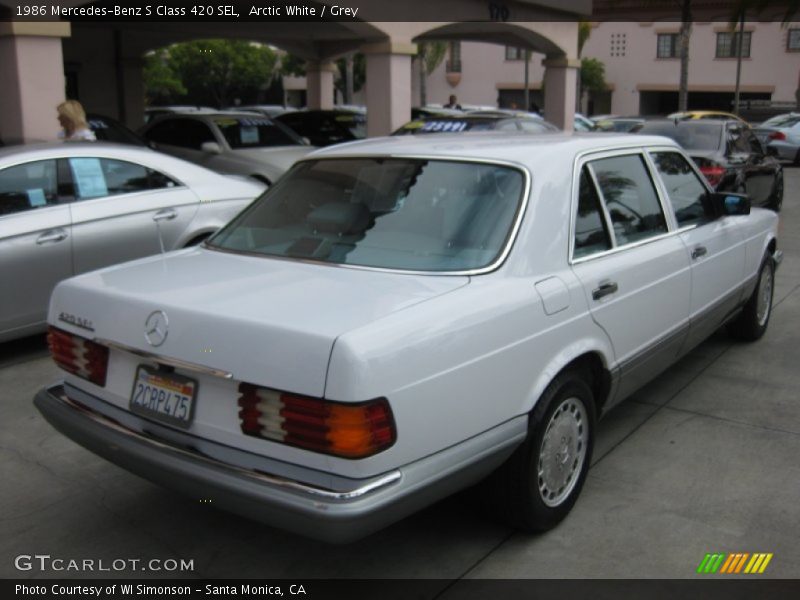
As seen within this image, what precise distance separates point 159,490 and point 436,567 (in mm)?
1462

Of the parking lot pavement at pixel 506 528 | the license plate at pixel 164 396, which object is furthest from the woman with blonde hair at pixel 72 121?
the license plate at pixel 164 396

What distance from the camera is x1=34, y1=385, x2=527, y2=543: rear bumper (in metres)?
2.69

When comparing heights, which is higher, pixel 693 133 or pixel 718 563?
pixel 693 133

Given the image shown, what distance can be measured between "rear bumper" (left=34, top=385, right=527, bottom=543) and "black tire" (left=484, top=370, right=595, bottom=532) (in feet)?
0.58

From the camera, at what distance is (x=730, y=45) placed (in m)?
42.0

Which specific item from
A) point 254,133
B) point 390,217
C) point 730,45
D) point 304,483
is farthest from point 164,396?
point 730,45

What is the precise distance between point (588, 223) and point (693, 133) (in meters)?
8.09

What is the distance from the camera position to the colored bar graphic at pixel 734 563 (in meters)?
3.33

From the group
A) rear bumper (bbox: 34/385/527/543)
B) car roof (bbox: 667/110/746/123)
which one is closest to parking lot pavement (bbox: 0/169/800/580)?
rear bumper (bbox: 34/385/527/543)

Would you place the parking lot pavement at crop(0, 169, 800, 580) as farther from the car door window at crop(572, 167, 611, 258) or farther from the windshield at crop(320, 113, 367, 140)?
the windshield at crop(320, 113, 367, 140)

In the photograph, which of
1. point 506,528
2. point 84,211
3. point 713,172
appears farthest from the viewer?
point 713,172

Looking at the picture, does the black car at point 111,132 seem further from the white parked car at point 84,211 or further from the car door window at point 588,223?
the car door window at point 588,223

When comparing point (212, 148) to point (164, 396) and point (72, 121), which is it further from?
point (164, 396)

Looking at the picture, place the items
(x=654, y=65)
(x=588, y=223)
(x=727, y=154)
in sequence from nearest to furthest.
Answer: (x=588, y=223) → (x=727, y=154) → (x=654, y=65)
